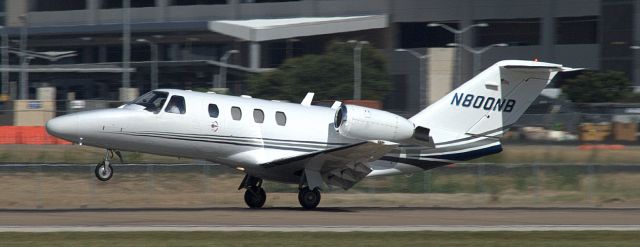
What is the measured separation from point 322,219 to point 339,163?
2745 millimetres

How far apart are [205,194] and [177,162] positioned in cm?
639

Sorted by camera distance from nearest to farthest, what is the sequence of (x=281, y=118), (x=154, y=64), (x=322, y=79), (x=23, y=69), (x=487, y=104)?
(x=281, y=118) < (x=487, y=104) < (x=322, y=79) < (x=23, y=69) < (x=154, y=64)

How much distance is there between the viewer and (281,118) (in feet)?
86.7

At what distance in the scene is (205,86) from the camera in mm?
74750

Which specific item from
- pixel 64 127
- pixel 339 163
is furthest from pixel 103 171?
pixel 339 163

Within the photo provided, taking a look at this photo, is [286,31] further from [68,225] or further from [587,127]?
[68,225]

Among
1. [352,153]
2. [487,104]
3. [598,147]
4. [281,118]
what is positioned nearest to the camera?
[352,153]

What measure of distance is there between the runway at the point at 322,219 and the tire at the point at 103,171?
845 mm

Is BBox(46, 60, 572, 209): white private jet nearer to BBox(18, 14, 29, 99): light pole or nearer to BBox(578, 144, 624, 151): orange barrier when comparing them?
BBox(578, 144, 624, 151): orange barrier

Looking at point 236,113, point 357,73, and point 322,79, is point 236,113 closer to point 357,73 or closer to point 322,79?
point 357,73

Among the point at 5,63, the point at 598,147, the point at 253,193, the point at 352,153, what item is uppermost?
the point at 5,63

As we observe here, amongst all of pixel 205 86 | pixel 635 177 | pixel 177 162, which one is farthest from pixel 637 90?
pixel 177 162

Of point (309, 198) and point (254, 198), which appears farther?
point (254, 198)

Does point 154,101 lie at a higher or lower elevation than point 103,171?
higher
